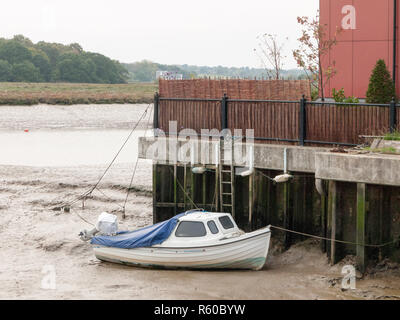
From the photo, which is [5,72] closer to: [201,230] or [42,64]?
[42,64]

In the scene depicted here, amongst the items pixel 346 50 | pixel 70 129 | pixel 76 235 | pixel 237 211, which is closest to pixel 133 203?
pixel 76 235

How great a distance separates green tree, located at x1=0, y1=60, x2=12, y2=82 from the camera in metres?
97.7

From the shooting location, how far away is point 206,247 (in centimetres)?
2053

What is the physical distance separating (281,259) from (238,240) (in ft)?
7.10

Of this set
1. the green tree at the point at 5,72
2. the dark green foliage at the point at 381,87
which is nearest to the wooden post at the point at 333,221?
the dark green foliage at the point at 381,87

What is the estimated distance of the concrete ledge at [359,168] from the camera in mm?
18031

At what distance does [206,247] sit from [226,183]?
3367 millimetres

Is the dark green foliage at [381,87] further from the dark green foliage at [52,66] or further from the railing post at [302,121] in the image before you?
the dark green foliage at [52,66]

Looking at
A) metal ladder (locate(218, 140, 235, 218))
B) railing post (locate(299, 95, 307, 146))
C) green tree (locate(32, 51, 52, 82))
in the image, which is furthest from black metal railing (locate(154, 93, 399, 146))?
green tree (locate(32, 51, 52, 82))

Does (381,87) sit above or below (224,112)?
above

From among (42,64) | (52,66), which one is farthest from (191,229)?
(52,66)

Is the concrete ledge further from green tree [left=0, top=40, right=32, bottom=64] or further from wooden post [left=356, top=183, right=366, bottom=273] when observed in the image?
green tree [left=0, top=40, right=32, bottom=64]

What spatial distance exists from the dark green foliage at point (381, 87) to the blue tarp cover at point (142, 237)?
26.9 ft
